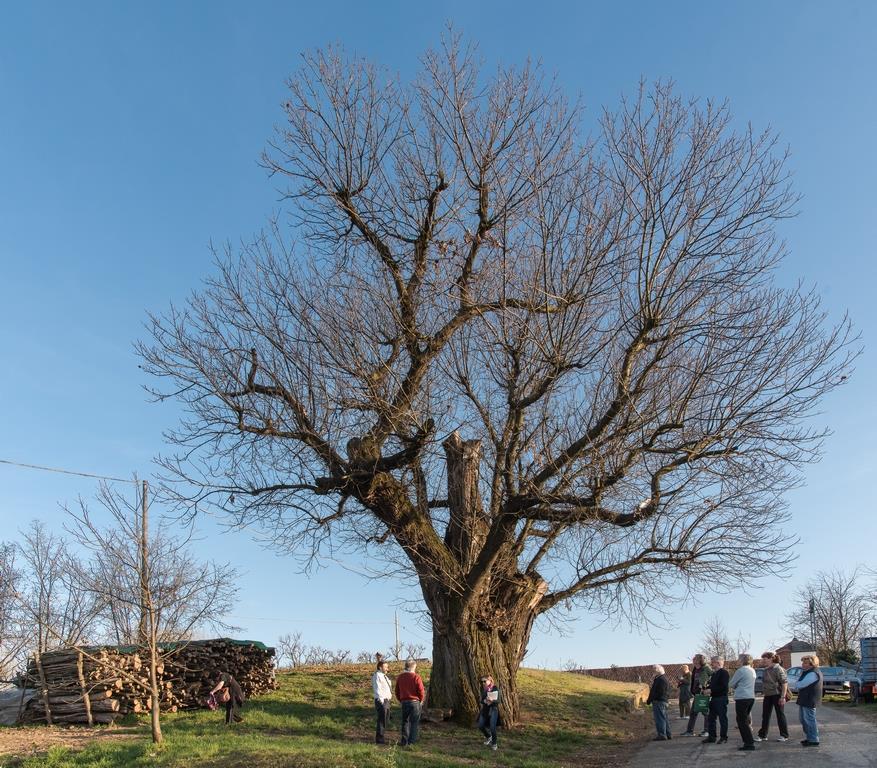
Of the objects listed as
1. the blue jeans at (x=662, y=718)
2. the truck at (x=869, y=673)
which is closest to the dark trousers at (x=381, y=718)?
the blue jeans at (x=662, y=718)

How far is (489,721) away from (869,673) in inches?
580

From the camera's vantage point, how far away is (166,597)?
13.7 m

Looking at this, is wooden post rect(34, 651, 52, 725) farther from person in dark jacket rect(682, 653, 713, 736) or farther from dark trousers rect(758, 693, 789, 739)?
dark trousers rect(758, 693, 789, 739)

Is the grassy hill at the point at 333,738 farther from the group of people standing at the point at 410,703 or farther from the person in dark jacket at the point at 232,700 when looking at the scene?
the group of people standing at the point at 410,703

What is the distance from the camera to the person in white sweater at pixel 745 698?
12724 millimetres

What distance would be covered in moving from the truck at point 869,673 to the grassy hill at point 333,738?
679 cm

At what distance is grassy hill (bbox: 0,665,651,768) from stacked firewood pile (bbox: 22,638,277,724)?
535 mm

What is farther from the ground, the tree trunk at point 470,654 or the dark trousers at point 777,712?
the tree trunk at point 470,654

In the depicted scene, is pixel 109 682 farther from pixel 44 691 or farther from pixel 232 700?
pixel 232 700

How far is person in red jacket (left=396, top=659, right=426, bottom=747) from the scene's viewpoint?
12.9 meters

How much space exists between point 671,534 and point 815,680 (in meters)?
3.49

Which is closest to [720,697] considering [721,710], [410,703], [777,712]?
[721,710]

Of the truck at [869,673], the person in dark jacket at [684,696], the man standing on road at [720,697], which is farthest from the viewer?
the truck at [869,673]

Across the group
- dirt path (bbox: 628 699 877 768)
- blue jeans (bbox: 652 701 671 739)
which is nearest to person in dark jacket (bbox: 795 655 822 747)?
dirt path (bbox: 628 699 877 768)
